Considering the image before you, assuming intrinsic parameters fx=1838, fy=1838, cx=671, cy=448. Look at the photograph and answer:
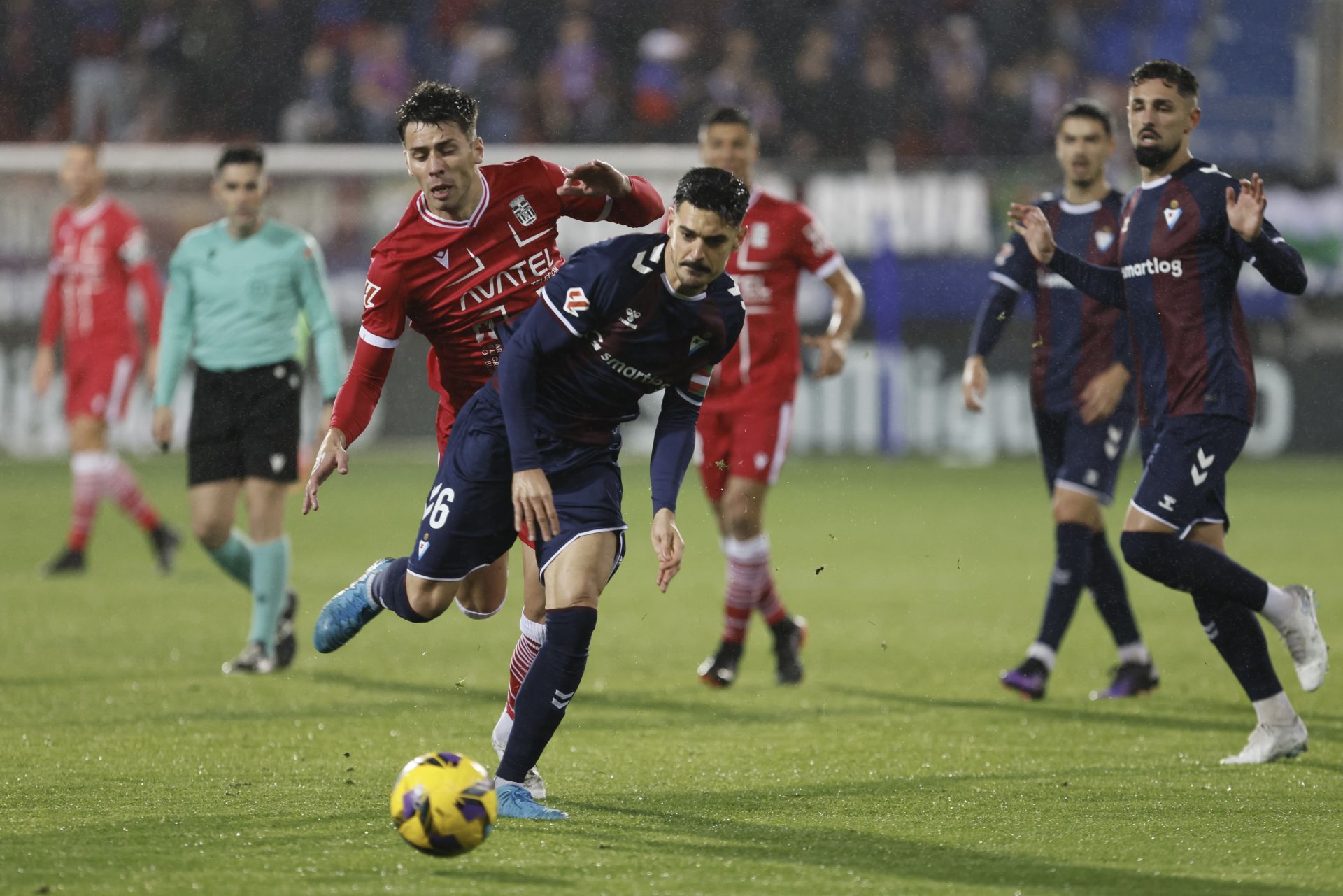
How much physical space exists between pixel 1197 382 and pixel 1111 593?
1.90 m

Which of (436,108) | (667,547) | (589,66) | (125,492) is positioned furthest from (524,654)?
(589,66)

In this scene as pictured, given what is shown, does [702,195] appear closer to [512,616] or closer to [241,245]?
[241,245]

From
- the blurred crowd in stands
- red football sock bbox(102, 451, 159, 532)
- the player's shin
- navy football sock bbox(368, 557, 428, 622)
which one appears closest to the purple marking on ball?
navy football sock bbox(368, 557, 428, 622)

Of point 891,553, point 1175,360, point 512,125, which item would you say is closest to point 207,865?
point 1175,360

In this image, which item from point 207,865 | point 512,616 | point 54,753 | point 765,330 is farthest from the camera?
point 512,616

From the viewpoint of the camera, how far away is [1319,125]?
1981 cm

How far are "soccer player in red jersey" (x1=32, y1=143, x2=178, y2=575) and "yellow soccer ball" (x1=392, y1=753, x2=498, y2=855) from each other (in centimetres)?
741

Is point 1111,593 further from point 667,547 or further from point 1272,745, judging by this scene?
point 667,547

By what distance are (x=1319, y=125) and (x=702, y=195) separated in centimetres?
1670

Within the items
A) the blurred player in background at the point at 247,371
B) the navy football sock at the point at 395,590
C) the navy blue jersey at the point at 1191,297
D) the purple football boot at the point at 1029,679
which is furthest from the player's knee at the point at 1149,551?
the blurred player in background at the point at 247,371

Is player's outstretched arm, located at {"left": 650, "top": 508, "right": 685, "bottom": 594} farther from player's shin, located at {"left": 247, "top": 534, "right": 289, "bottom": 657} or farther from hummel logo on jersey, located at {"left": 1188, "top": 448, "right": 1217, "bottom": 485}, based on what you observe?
player's shin, located at {"left": 247, "top": 534, "right": 289, "bottom": 657}

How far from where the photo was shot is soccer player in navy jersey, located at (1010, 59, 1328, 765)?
597 centimetres

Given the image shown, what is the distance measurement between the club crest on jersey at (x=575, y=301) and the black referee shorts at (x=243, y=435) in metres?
3.31

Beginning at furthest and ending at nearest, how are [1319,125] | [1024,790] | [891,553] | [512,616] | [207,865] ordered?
[1319,125] → [891,553] → [512,616] → [1024,790] → [207,865]
